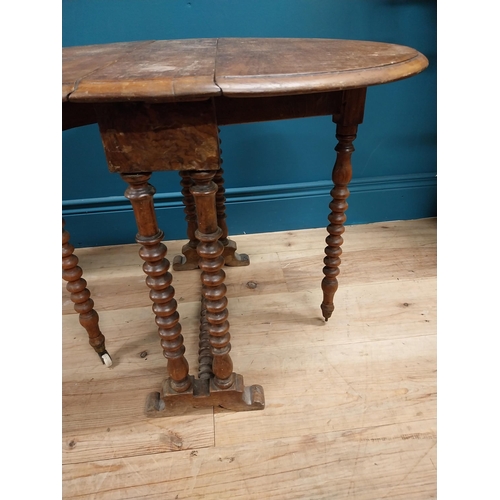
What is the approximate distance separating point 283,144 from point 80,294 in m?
0.90

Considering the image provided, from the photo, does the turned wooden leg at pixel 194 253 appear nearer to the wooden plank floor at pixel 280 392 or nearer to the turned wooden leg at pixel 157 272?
the wooden plank floor at pixel 280 392

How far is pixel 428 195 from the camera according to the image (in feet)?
5.30

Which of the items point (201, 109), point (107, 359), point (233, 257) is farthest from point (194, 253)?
point (201, 109)

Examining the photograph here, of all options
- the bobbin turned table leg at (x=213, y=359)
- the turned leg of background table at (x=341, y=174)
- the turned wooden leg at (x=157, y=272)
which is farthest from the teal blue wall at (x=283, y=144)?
the turned wooden leg at (x=157, y=272)

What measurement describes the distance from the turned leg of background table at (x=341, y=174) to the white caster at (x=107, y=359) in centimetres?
62

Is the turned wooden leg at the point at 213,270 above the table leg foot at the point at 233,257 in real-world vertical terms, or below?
above

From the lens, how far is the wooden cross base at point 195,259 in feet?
4.58

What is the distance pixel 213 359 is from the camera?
88cm

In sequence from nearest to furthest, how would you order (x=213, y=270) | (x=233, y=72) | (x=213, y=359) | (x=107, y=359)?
1. (x=233, y=72)
2. (x=213, y=270)
3. (x=213, y=359)
4. (x=107, y=359)

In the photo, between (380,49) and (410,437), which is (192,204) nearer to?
(380,49)

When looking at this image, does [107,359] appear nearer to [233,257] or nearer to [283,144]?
[233,257]

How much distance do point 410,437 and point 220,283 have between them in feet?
1.82

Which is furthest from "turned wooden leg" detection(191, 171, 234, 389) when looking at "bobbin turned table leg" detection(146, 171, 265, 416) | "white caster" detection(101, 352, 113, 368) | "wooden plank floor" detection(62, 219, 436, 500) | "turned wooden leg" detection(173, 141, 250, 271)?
"turned wooden leg" detection(173, 141, 250, 271)

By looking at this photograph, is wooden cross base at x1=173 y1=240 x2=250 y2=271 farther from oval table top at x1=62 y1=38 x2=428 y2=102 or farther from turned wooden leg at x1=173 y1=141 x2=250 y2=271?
oval table top at x1=62 y1=38 x2=428 y2=102
